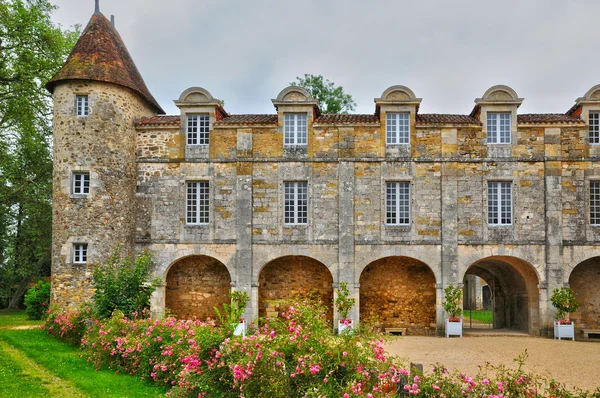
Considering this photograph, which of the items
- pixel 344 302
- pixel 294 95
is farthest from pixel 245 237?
pixel 294 95

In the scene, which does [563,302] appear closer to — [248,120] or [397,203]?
[397,203]

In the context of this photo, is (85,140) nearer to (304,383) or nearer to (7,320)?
(7,320)

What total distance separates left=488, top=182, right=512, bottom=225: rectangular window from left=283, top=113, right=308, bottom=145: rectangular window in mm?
6422

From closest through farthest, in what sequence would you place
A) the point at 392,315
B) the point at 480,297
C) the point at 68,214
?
the point at 68,214
the point at 392,315
the point at 480,297

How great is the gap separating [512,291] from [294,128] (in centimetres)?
1016

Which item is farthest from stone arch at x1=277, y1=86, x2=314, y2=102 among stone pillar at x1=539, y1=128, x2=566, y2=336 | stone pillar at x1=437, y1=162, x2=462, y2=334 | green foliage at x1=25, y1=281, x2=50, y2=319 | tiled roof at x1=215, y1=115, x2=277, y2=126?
green foliage at x1=25, y1=281, x2=50, y2=319

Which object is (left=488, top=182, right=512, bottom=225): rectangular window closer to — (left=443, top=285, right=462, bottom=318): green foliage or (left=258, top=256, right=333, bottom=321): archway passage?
(left=443, top=285, right=462, bottom=318): green foliage

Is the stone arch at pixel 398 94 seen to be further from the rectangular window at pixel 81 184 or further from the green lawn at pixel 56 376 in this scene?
the green lawn at pixel 56 376

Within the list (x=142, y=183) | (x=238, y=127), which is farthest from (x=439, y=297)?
(x=142, y=183)

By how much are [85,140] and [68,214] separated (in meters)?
2.41

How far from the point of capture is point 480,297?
41.8m

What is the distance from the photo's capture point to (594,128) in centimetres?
2003

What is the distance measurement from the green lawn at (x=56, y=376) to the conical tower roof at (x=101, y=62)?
28.2 feet

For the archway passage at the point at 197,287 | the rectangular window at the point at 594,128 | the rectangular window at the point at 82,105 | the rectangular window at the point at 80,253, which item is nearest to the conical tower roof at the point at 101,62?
the rectangular window at the point at 82,105
